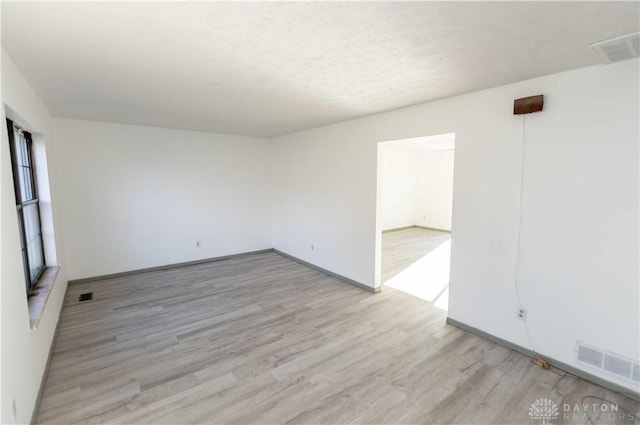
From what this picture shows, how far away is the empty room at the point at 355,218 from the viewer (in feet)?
5.51

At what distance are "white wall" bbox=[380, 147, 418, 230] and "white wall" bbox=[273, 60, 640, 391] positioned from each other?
521 cm

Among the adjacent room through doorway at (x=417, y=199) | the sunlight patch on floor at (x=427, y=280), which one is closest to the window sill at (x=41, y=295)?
the sunlight patch on floor at (x=427, y=280)

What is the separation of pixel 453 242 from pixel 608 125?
1.55 metres

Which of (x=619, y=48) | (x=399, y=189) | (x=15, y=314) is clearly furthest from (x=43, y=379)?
(x=399, y=189)

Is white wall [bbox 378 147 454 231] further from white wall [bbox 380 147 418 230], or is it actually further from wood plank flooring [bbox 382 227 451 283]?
wood plank flooring [bbox 382 227 451 283]

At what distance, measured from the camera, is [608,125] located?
211cm

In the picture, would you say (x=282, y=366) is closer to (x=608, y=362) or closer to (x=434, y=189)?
(x=608, y=362)

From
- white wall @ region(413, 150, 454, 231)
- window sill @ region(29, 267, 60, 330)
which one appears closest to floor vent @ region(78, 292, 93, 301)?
window sill @ region(29, 267, 60, 330)

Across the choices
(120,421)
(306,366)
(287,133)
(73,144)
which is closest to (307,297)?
(306,366)

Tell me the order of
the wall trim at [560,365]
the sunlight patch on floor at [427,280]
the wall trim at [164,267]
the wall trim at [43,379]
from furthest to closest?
1. the wall trim at [164,267]
2. the sunlight patch on floor at [427,280]
3. the wall trim at [560,365]
4. the wall trim at [43,379]

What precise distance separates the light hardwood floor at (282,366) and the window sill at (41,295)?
55 cm

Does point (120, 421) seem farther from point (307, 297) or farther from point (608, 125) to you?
point (608, 125)

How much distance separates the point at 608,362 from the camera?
218 centimetres

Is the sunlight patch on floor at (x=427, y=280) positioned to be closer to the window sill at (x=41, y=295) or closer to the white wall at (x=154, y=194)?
the white wall at (x=154, y=194)
